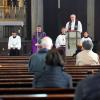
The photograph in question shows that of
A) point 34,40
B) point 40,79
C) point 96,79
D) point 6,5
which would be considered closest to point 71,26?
point 34,40

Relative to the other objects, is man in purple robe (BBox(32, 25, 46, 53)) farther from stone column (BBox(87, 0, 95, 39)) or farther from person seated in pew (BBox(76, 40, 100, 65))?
person seated in pew (BBox(76, 40, 100, 65))

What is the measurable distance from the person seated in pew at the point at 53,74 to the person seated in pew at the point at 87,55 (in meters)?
2.66

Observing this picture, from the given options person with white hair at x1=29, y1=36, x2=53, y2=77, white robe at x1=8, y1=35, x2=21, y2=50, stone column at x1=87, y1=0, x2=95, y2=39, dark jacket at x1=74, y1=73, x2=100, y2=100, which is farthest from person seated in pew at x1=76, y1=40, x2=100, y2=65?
stone column at x1=87, y1=0, x2=95, y2=39

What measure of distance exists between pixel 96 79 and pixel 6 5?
16.3m

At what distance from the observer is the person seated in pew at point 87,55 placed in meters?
7.50

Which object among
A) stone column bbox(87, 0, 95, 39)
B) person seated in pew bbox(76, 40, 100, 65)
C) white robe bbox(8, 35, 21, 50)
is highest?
stone column bbox(87, 0, 95, 39)

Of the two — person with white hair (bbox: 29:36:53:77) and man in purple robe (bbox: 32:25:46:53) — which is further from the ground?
man in purple robe (bbox: 32:25:46:53)

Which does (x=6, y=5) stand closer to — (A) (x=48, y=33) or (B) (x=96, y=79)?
(A) (x=48, y=33)

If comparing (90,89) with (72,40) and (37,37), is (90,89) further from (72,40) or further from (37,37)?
(37,37)

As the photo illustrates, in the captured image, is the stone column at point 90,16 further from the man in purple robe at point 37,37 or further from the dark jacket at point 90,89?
the dark jacket at point 90,89

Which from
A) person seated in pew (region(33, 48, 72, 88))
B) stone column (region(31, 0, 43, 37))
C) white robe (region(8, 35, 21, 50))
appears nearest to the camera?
person seated in pew (region(33, 48, 72, 88))

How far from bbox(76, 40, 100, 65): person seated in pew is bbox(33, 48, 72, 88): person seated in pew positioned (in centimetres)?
266

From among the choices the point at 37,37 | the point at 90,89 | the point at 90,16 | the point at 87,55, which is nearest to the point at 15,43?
the point at 37,37

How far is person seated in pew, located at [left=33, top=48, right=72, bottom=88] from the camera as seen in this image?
15.6 ft
